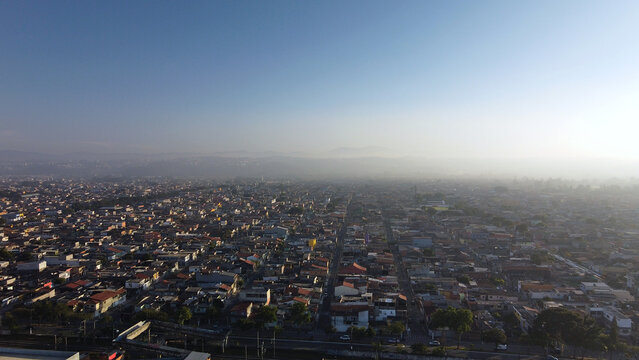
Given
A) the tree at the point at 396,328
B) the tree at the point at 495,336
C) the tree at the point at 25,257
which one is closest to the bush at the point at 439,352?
the tree at the point at 396,328

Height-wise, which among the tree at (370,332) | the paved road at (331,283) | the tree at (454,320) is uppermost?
the tree at (454,320)

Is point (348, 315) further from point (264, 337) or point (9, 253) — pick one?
point (9, 253)

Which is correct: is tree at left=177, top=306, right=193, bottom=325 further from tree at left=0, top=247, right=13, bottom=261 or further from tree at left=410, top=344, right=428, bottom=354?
tree at left=0, top=247, right=13, bottom=261

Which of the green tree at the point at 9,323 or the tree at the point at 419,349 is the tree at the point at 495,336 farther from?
the green tree at the point at 9,323

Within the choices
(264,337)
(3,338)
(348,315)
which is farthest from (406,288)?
(3,338)

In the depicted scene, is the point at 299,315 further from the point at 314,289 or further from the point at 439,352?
the point at 439,352

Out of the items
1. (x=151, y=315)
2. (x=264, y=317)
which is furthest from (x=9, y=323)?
(x=264, y=317)

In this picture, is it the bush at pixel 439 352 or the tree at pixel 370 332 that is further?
the tree at pixel 370 332
